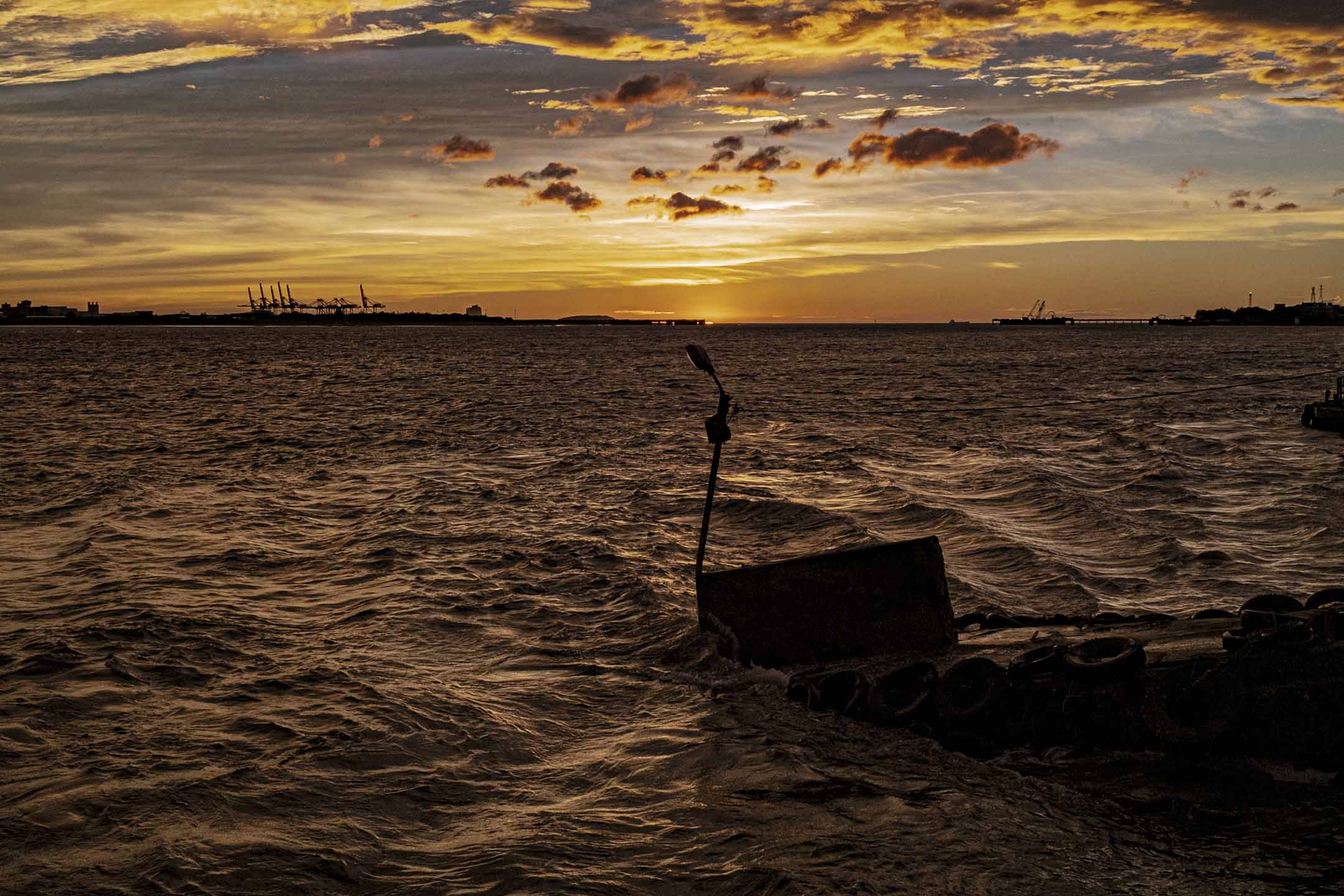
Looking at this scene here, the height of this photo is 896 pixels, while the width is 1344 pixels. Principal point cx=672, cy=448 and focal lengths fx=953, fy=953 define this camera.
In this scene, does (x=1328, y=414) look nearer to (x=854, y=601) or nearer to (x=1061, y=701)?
(x=854, y=601)

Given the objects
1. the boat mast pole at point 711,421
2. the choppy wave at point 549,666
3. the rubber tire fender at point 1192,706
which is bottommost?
the choppy wave at point 549,666

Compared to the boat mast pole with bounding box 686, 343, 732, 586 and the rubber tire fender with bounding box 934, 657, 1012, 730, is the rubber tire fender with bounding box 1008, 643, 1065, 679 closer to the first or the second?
the rubber tire fender with bounding box 934, 657, 1012, 730

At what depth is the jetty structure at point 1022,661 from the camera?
6449 mm

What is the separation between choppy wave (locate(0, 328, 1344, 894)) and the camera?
6.10 m

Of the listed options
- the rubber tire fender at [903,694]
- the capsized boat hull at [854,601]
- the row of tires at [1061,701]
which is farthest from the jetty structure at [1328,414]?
the rubber tire fender at [903,694]

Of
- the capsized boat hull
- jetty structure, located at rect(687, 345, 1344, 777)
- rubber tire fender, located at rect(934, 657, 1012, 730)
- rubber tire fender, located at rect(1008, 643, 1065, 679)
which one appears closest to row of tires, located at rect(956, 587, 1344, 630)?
jetty structure, located at rect(687, 345, 1344, 777)

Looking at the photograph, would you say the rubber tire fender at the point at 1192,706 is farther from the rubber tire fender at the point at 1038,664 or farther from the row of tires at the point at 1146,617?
the row of tires at the point at 1146,617

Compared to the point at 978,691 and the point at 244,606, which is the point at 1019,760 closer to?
the point at 978,691

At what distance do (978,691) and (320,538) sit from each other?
12.6 m

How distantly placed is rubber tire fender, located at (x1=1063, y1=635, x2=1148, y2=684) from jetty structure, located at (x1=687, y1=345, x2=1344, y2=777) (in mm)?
12

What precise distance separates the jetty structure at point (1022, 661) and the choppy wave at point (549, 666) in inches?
11.0

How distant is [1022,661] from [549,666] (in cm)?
501

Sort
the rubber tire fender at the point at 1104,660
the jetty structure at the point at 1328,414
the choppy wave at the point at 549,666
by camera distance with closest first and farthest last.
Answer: the choppy wave at the point at 549,666 → the rubber tire fender at the point at 1104,660 → the jetty structure at the point at 1328,414

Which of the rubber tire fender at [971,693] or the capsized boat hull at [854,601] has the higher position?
the capsized boat hull at [854,601]
